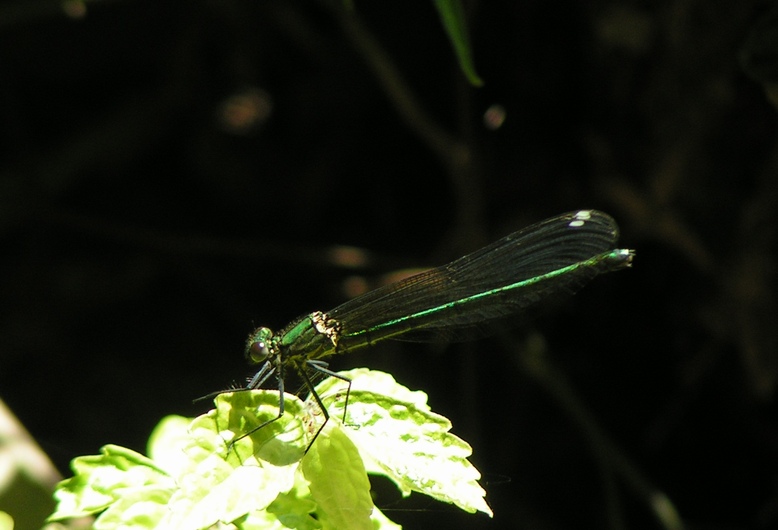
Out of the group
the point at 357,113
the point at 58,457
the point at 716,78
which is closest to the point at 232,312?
the point at 357,113

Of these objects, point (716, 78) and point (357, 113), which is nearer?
point (716, 78)

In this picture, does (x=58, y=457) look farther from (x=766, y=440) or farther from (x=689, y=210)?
(x=766, y=440)

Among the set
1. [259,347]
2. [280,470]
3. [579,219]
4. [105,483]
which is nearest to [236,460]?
[280,470]

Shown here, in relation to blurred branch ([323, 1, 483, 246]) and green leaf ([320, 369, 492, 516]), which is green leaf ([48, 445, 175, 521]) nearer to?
green leaf ([320, 369, 492, 516])

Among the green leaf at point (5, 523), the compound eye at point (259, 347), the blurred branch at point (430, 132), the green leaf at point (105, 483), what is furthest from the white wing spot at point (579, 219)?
the green leaf at point (5, 523)

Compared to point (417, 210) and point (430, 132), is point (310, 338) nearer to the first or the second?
point (430, 132)

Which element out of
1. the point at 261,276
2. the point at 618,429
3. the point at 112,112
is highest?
the point at 112,112
